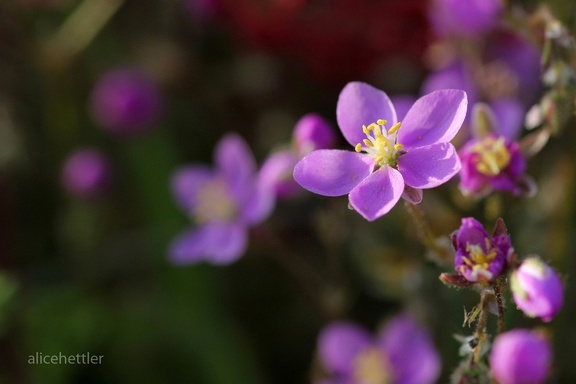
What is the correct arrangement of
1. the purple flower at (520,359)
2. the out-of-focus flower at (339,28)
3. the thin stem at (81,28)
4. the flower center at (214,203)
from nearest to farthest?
the purple flower at (520,359), the flower center at (214,203), the out-of-focus flower at (339,28), the thin stem at (81,28)

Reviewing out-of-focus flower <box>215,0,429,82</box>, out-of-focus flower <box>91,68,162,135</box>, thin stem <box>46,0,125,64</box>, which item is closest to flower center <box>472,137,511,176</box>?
out-of-focus flower <box>215,0,429,82</box>

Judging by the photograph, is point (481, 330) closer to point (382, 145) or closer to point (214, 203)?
point (382, 145)

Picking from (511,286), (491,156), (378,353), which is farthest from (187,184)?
(511,286)

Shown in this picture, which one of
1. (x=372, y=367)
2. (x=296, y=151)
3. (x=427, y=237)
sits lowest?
(x=372, y=367)

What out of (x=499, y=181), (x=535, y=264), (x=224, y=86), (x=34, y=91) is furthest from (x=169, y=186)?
(x=535, y=264)

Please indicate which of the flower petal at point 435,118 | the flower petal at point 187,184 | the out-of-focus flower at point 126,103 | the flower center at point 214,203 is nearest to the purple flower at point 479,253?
the flower petal at point 435,118

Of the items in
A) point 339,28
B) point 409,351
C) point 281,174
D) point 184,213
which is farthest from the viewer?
point 184,213

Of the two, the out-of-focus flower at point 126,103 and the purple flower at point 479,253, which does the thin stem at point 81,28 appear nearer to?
the out-of-focus flower at point 126,103
